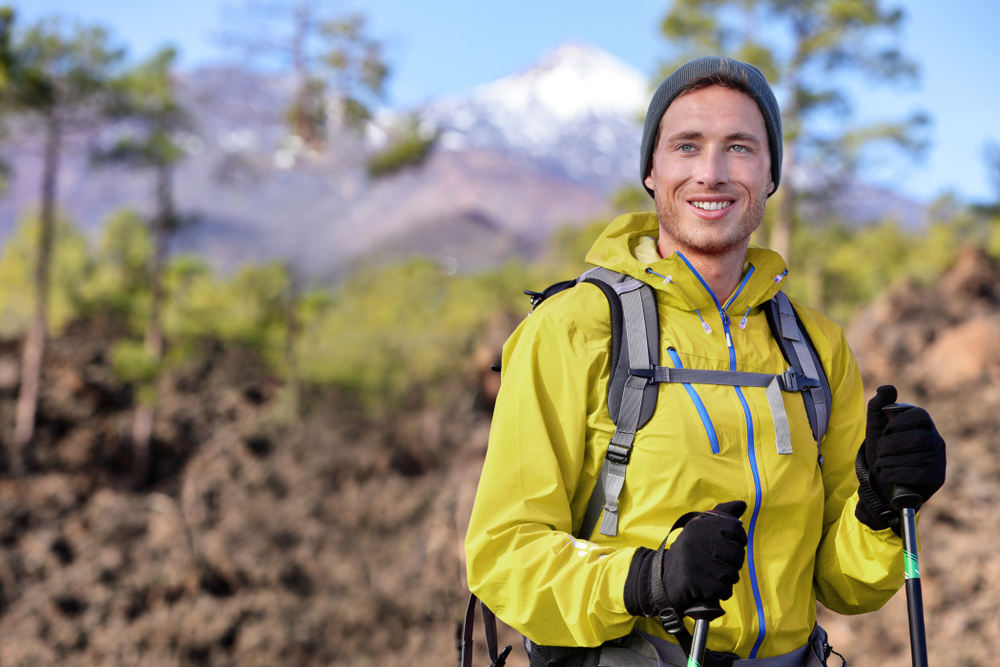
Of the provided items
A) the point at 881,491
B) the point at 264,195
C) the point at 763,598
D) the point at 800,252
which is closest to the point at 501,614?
the point at 763,598

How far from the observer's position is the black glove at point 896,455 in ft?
4.83

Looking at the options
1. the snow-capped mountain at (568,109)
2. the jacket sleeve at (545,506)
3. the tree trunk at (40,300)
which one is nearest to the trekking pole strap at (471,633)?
the jacket sleeve at (545,506)

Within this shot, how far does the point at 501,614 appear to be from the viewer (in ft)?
4.73

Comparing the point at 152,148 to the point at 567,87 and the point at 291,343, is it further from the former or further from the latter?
the point at 567,87

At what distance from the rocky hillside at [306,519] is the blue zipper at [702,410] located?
6.60 meters

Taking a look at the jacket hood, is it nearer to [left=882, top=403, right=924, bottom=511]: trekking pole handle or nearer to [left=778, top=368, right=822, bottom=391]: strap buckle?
[left=778, top=368, right=822, bottom=391]: strap buckle

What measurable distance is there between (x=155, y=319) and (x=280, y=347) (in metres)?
2.71

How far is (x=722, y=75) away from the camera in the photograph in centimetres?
166

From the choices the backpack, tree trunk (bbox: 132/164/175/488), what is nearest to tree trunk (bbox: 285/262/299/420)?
tree trunk (bbox: 132/164/175/488)

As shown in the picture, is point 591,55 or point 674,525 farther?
point 591,55

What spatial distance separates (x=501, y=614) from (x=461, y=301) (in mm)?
15609

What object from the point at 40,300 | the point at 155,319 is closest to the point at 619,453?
the point at 40,300

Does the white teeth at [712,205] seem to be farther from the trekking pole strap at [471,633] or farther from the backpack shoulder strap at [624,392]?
the trekking pole strap at [471,633]

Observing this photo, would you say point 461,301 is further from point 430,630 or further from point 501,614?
point 501,614
